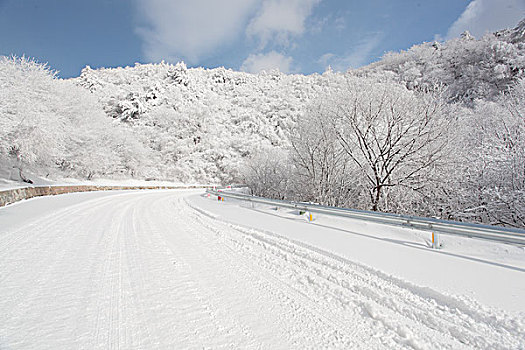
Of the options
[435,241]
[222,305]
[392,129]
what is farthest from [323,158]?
[222,305]

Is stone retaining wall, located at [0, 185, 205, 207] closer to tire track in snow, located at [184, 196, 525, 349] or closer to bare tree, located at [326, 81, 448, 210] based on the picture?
tire track in snow, located at [184, 196, 525, 349]

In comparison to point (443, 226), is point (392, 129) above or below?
above

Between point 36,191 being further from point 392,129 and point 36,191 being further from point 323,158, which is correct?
point 392,129

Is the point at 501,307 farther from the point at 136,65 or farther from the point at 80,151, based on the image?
the point at 136,65

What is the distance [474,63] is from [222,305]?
7226 cm

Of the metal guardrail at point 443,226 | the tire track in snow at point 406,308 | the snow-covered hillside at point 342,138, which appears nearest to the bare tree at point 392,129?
the snow-covered hillside at point 342,138

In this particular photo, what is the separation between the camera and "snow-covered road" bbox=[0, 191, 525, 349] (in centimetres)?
224

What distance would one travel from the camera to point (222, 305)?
9.37ft

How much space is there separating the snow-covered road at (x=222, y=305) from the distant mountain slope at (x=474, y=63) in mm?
34423

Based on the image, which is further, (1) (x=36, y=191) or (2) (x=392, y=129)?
(1) (x=36, y=191)

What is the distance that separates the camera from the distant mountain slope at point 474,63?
127ft

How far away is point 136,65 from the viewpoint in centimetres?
11244

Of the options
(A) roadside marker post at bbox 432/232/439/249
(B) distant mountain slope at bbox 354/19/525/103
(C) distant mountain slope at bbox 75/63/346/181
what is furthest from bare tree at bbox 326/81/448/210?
(C) distant mountain slope at bbox 75/63/346/181

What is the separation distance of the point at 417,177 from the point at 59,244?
12597mm
